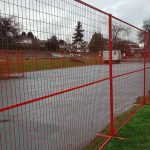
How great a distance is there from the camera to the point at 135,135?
231 inches

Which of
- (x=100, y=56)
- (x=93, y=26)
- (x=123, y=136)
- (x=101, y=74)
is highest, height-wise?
(x=93, y=26)

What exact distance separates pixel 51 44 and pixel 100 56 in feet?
6.30

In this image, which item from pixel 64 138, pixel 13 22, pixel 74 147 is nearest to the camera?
pixel 13 22

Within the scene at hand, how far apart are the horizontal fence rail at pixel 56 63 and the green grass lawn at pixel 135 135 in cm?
20

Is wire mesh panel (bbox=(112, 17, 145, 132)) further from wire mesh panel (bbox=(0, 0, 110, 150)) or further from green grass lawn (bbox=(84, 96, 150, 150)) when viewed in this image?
wire mesh panel (bbox=(0, 0, 110, 150))

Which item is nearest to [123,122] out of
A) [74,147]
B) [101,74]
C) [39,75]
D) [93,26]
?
[101,74]

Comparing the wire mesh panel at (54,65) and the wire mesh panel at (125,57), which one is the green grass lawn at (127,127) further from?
the wire mesh panel at (54,65)

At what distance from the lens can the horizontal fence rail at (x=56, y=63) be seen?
3.30 metres

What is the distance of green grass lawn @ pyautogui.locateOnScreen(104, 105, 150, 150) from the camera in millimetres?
5203

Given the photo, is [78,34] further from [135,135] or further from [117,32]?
[135,135]

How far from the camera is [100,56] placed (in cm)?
562

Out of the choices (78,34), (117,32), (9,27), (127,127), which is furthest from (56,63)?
(127,127)

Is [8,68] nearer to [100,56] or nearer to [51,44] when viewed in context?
[51,44]

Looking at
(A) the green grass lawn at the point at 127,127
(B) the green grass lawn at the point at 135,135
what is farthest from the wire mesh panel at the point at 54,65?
(B) the green grass lawn at the point at 135,135
